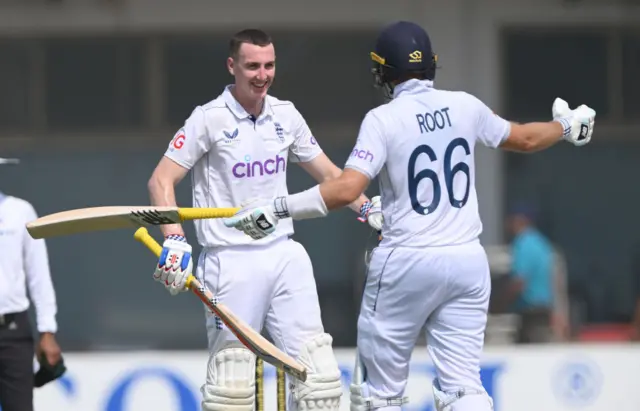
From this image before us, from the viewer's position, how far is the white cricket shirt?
7.15m

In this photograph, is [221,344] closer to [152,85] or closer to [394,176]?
[394,176]

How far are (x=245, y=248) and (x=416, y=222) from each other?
36.8 inches

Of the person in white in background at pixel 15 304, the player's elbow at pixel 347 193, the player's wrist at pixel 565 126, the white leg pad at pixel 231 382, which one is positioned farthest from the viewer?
the person in white in background at pixel 15 304

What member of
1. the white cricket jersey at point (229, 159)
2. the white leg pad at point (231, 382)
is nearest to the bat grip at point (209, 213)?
the white cricket jersey at point (229, 159)

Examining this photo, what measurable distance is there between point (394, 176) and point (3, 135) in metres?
7.64

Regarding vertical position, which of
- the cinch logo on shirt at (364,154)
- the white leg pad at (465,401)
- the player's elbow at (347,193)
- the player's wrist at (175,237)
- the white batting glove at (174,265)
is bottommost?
the white leg pad at (465,401)

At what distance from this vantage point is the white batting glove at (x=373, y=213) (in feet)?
20.8

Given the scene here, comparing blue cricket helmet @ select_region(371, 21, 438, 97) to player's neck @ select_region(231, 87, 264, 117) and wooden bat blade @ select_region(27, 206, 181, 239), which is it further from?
wooden bat blade @ select_region(27, 206, 181, 239)

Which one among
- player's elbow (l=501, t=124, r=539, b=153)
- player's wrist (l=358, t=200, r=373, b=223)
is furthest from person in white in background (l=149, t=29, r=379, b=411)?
player's elbow (l=501, t=124, r=539, b=153)

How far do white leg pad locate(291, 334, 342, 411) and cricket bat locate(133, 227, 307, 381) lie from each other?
15cm

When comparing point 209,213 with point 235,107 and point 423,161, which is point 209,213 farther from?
point 423,161

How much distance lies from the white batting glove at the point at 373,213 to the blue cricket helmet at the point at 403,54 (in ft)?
2.29

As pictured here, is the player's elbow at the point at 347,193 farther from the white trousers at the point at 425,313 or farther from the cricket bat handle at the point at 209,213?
the cricket bat handle at the point at 209,213

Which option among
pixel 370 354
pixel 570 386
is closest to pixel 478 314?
pixel 370 354
